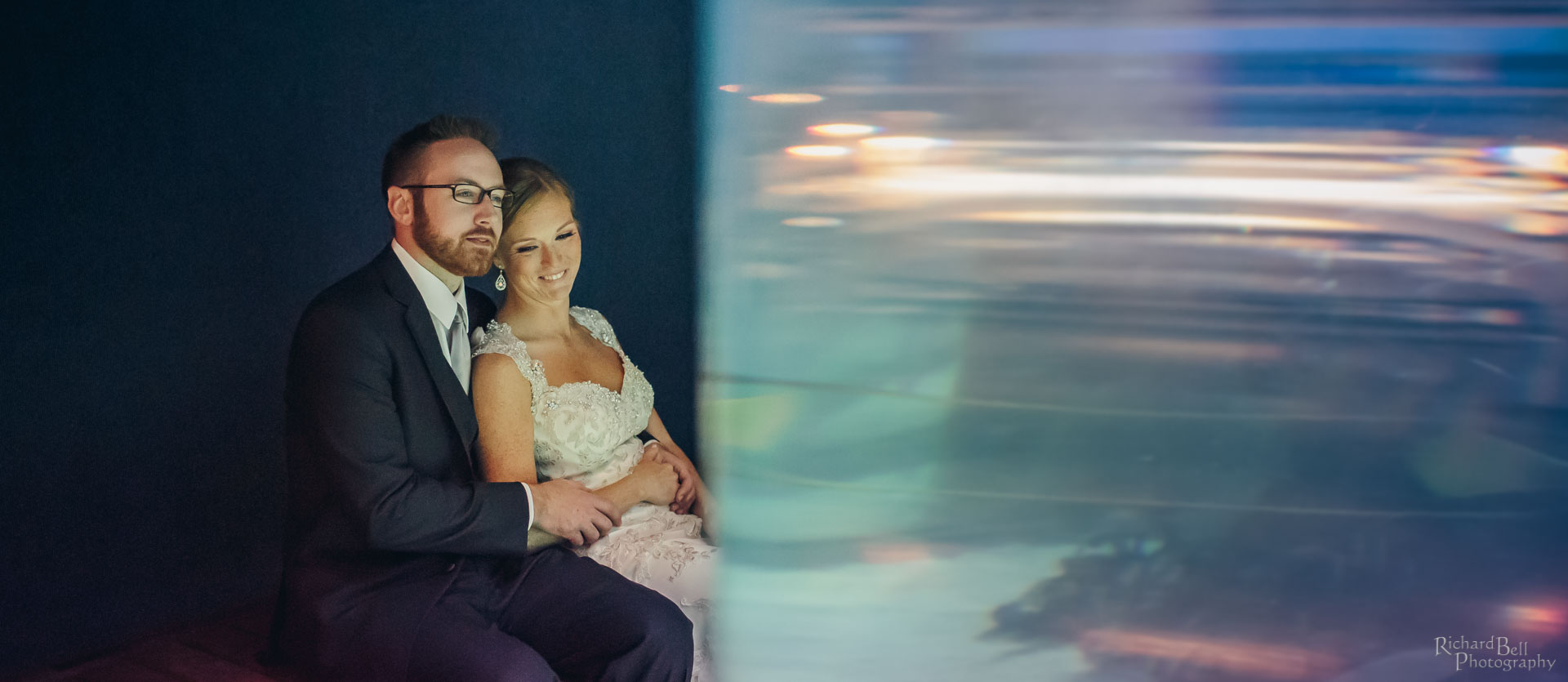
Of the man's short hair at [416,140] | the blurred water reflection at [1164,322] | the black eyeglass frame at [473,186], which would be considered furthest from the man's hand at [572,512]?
the blurred water reflection at [1164,322]

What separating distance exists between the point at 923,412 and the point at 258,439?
2.32 metres

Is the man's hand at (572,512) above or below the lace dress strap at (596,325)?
below

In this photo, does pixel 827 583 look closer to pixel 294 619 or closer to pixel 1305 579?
pixel 1305 579

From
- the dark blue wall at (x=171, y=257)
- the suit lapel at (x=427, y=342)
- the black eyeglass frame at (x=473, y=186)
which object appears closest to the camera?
the suit lapel at (x=427, y=342)

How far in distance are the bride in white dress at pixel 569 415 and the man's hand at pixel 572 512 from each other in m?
0.06

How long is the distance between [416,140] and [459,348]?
42 centimetres

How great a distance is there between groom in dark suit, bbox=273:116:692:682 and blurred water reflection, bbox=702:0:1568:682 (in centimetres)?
100

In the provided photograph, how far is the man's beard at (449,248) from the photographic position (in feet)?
5.53

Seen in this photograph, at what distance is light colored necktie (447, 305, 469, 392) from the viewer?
67.9 inches

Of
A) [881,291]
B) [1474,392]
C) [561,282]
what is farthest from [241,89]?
[1474,392]

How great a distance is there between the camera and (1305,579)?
2.01 ft

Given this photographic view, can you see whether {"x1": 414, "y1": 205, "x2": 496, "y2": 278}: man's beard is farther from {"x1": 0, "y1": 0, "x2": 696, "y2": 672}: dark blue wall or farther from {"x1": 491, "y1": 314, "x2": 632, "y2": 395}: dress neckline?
{"x1": 0, "y1": 0, "x2": 696, "y2": 672}: dark blue wall

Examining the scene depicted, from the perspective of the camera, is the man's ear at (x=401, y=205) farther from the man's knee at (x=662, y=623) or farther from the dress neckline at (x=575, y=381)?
the man's knee at (x=662, y=623)

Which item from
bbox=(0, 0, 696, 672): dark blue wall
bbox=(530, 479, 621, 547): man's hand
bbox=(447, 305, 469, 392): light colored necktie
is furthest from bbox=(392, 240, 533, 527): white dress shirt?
bbox=(0, 0, 696, 672): dark blue wall
